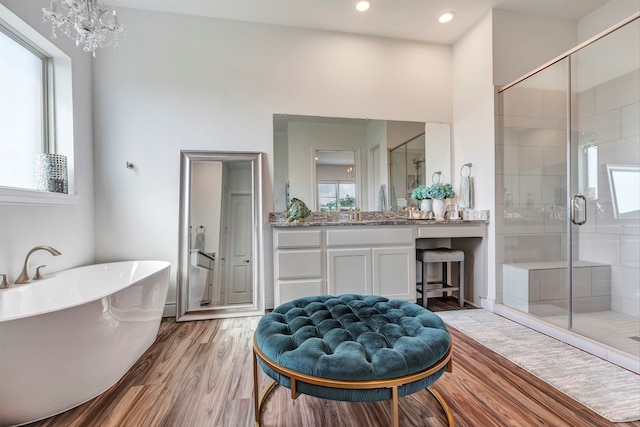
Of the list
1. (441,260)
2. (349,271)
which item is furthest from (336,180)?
(441,260)

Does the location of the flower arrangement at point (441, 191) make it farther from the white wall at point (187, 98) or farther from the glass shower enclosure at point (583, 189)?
the white wall at point (187, 98)

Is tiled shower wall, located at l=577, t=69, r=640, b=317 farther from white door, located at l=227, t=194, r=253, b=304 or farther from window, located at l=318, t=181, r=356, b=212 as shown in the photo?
white door, located at l=227, t=194, r=253, b=304

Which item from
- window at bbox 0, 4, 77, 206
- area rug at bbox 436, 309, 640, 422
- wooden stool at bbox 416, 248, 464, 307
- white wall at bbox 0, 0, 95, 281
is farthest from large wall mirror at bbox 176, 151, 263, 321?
area rug at bbox 436, 309, 640, 422

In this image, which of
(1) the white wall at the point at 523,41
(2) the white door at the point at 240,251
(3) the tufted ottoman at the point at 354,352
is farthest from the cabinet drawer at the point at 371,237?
(1) the white wall at the point at 523,41

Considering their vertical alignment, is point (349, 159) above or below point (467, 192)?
above

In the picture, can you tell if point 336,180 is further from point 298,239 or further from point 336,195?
point 298,239

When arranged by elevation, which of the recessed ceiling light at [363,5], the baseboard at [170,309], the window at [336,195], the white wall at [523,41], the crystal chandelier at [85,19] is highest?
the recessed ceiling light at [363,5]

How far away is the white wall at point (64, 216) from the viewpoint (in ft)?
5.87

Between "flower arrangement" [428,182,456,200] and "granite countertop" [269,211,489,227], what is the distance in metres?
0.31

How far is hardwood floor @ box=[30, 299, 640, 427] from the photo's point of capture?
132 centimetres

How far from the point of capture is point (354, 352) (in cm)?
103

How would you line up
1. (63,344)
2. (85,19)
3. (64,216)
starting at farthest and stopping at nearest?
(64,216) → (85,19) → (63,344)

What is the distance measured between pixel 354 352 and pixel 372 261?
1684 millimetres

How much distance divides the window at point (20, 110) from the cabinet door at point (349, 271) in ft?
8.06
